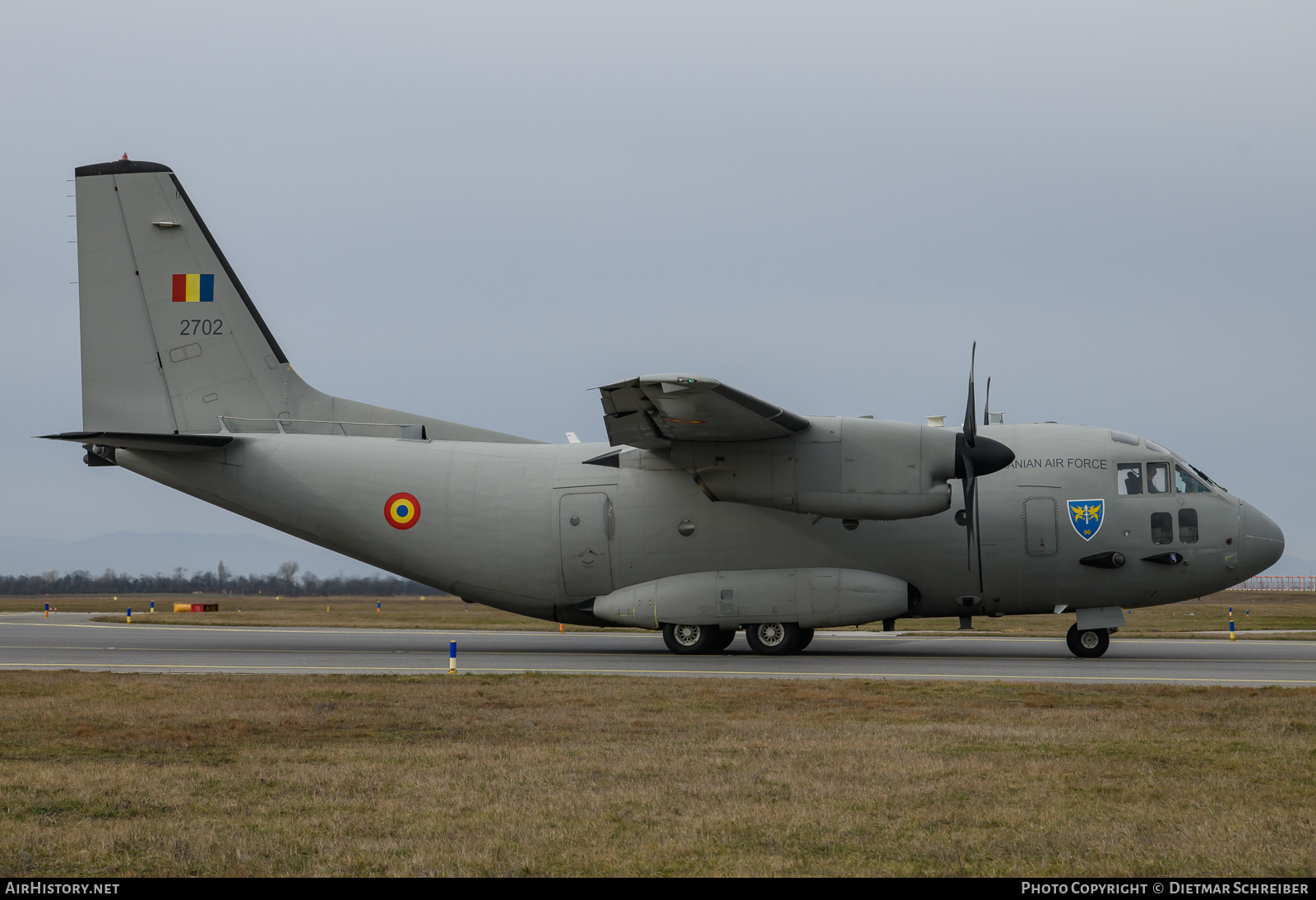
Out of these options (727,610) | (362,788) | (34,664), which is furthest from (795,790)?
(34,664)

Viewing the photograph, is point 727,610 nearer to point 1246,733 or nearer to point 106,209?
point 1246,733

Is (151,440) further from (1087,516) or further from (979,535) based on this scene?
(1087,516)

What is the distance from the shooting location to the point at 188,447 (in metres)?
25.1

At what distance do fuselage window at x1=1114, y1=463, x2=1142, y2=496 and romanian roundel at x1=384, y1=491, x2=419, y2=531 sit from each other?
15.5 m

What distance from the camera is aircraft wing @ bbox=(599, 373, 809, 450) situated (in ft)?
65.1

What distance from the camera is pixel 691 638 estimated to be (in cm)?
2414


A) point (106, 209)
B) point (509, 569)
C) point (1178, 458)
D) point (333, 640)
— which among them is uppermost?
point (106, 209)

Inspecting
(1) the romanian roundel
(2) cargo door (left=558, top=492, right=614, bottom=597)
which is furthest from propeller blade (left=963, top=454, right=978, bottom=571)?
(1) the romanian roundel

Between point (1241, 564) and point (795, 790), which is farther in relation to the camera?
point (1241, 564)

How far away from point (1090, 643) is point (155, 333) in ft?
75.4

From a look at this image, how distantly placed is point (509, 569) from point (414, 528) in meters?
2.45

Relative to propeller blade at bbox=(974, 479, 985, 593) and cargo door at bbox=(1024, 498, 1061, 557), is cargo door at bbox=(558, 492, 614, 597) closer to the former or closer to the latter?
propeller blade at bbox=(974, 479, 985, 593)

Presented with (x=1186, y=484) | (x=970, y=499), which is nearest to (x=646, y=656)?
(x=970, y=499)

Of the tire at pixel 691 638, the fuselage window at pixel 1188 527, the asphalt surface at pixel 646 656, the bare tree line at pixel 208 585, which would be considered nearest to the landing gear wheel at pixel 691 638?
the tire at pixel 691 638
